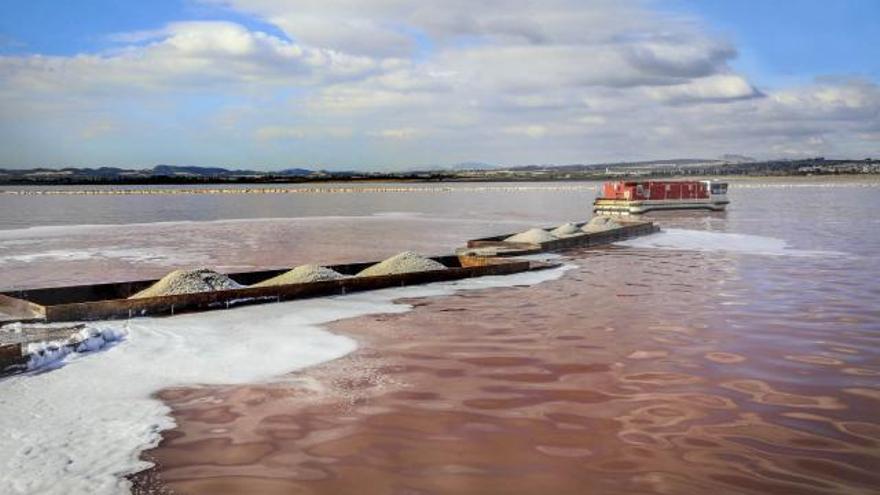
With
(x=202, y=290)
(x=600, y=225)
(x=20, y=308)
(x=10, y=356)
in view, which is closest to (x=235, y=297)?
(x=202, y=290)

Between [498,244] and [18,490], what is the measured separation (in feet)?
49.7

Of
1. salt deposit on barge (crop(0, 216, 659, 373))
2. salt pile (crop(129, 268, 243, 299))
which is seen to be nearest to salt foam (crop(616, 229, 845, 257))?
salt deposit on barge (crop(0, 216, 659, 373))

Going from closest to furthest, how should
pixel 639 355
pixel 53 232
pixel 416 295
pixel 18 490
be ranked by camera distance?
pixel 18 490, pixel 639 355, pixel 416 295, pixel 53 232

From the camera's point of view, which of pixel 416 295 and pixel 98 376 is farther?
pixel 416 295

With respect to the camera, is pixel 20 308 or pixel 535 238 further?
pixel 535 238

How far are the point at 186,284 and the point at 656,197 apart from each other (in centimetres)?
3449

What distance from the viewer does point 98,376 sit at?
6977mm

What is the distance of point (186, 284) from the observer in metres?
11.1

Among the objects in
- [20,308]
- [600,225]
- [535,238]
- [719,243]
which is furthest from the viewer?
[600,225]

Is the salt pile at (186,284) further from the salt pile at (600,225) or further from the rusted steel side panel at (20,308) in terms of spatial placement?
the salt pile at (600,225)

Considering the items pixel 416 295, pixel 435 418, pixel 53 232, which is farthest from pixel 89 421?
pixel 53 232

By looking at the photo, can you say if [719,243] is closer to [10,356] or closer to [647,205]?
[10,356]

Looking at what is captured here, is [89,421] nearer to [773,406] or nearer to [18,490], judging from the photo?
[18,490]

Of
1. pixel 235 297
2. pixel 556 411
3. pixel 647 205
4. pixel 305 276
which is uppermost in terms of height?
pixel 647 205
